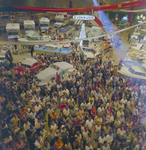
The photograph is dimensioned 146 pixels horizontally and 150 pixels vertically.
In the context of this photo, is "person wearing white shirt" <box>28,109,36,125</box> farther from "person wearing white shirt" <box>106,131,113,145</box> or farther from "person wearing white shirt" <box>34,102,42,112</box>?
"person wearing white shirt" <box>106,131,113,145</box>

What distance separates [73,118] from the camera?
18.7 feet

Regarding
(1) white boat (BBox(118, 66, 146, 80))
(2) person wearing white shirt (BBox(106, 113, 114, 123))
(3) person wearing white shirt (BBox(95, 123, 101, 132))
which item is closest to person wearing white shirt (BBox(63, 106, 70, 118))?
(3) person wearing white shirt (BBox(95, 123, 101, 132))

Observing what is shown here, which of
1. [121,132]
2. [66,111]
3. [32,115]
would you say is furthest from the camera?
[66,111]

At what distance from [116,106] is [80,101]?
150 cm

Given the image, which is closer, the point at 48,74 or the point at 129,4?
the point at 129,4

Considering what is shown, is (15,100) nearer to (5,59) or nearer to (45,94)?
(45,94)

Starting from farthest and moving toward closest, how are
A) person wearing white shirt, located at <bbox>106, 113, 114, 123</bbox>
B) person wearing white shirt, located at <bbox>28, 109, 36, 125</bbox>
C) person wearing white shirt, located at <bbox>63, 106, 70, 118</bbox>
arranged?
person wearing white shirt, located at <bbox>63, 106, 70, 118</bbox>, person wearing white shirt, located at <bbox>28, 109, 36, 125</bbox>, person wearing white shirt, located at <bbox>106, 113, 114, 123</bbox>

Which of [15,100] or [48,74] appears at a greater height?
[48,74]

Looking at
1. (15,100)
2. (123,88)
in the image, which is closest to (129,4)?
(123,88)

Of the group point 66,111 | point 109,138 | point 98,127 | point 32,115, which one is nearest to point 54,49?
point 66,111

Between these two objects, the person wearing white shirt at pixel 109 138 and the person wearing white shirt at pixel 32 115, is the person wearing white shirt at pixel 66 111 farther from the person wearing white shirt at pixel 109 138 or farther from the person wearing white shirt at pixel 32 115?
the person wearing white shirt at pixel 109 138

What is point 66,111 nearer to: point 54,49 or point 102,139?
point 102,139

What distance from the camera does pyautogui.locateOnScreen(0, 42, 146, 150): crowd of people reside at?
5125 mm

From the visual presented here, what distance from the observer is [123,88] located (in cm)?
776
